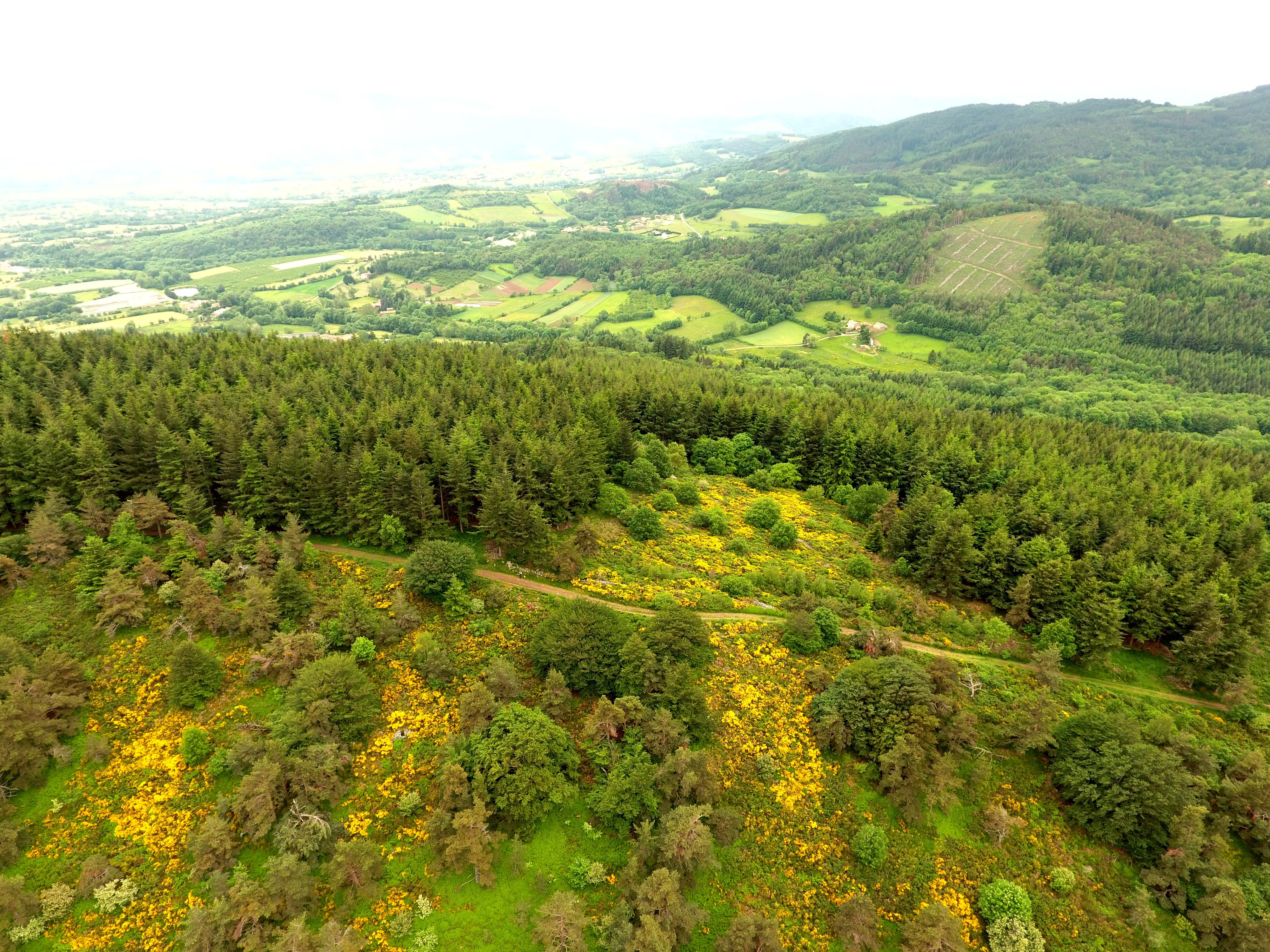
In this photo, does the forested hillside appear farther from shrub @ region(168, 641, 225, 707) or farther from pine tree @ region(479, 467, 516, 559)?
shrub @ region(168, 641, 225, 707)

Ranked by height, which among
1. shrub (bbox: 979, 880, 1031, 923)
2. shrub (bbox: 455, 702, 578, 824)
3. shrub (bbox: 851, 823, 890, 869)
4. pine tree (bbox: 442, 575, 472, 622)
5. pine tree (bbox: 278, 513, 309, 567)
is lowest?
shrub (bbox: 979, 880, 1031, 923)

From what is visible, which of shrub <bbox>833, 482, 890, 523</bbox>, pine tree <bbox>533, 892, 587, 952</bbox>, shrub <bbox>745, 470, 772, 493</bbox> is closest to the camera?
pine tree <bbox>533, 892, 587, 952</bbox>

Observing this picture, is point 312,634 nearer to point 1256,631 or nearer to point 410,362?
point 410,362

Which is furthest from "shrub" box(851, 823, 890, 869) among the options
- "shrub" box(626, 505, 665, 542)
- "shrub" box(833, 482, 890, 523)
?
"shrub" box(833, 482, 890, 523)

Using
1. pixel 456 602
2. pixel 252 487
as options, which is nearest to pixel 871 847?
pixel 456 602

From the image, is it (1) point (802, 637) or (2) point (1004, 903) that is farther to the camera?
(1) point (802, 637)

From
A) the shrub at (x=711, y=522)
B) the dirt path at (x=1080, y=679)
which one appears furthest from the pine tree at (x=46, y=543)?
the dirt path at (x=1080, y=679)

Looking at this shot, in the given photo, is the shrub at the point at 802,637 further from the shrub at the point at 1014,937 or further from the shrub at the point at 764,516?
the shrub at the point at 764,516

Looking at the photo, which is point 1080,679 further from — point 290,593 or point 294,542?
point 294,542
